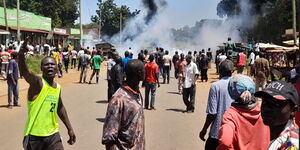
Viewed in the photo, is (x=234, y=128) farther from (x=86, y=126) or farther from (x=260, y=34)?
(x=260, y=34)

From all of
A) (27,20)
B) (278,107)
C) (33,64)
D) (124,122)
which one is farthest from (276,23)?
(278,107)

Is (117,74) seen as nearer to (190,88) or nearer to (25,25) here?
(190,88)

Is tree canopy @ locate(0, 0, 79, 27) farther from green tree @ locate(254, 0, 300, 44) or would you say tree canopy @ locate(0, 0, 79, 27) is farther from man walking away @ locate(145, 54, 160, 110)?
man walking away @ locate(145, 54, 160, 110)

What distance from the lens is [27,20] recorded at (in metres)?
40.3

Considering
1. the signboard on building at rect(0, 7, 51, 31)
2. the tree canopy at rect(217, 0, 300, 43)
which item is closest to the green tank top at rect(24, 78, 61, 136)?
the signboard on building at rect(0, 7, 51, 31)

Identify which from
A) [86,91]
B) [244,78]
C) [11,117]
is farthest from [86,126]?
[86,91]

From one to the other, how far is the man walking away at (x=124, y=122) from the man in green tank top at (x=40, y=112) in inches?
51.5

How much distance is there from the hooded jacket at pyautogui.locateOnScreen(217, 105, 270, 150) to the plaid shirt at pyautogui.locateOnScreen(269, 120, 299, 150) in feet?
3.47

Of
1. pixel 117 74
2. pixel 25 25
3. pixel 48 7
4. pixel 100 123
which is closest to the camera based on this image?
pixel 100 123

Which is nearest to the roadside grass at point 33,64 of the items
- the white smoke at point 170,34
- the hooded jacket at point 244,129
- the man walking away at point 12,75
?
the man walking away at point 12,75

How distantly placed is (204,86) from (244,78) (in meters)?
16.8

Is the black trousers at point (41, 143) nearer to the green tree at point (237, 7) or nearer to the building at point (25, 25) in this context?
the building at point (25, 25)

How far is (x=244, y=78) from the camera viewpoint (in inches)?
155

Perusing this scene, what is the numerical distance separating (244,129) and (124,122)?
3.49 feet
